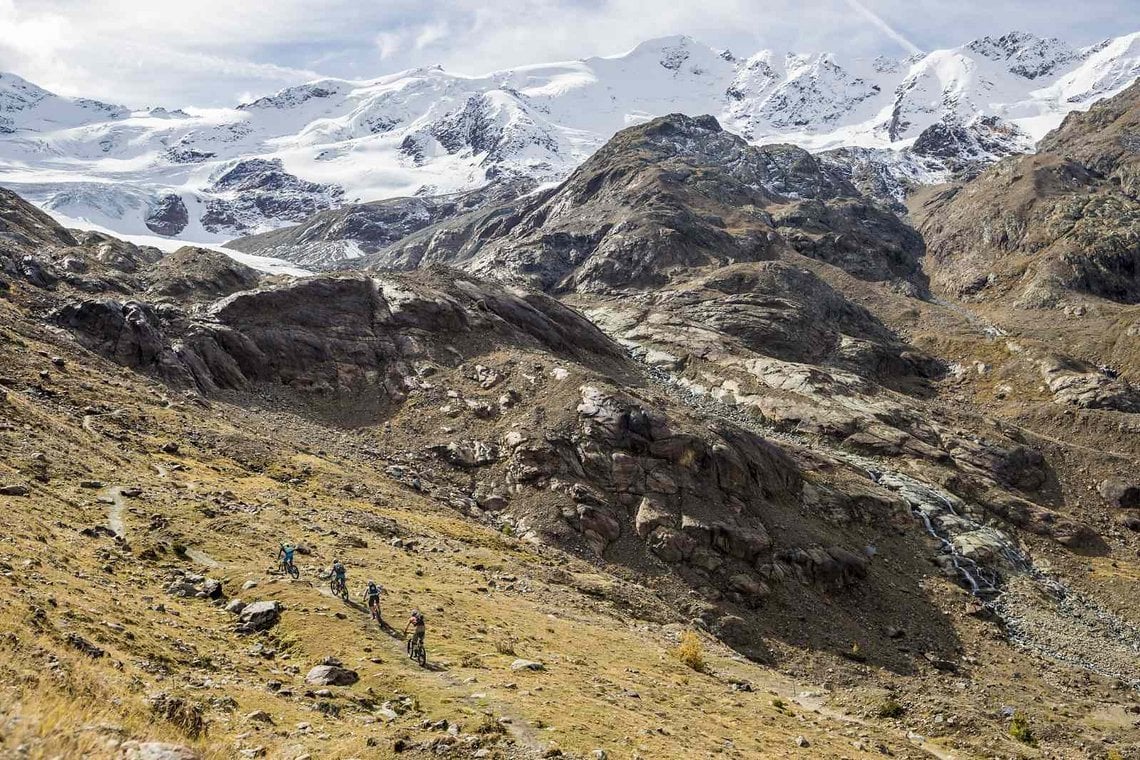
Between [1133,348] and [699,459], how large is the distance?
10773 centimetres

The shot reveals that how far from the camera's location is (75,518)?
2720 cm

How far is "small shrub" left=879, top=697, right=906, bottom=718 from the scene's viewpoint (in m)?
36.6

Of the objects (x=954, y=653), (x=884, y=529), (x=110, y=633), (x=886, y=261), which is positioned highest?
(x=886, y=261)

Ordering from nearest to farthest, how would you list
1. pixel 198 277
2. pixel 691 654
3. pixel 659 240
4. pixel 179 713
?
pixel 179 713
pixel 691 654
pixel 198 277
pixel 659 240

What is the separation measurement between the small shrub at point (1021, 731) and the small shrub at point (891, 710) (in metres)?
4.93

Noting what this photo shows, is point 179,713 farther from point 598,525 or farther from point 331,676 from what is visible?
point 598,525

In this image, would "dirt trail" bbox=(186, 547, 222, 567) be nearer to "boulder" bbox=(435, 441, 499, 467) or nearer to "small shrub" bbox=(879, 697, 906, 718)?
"boulder" bbox=(435, 441, 499, 467)

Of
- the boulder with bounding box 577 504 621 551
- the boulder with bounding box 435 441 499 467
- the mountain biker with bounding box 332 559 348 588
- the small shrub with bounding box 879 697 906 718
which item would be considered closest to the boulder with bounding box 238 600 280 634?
the mountain biker with bounding box 332 559 348 588

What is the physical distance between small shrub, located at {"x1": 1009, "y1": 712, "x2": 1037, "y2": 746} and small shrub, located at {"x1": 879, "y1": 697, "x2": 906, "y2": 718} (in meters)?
4.93

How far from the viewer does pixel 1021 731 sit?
36.2 meters

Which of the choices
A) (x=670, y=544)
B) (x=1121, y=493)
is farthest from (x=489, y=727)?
(x=1121, y=493)

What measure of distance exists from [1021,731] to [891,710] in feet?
20.2

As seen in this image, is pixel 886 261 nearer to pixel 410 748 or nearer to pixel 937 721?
pixel 937 721

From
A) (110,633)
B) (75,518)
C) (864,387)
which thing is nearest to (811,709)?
(110,633)
